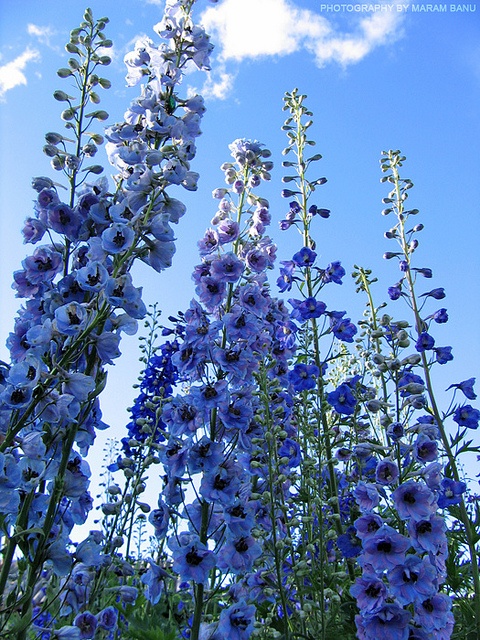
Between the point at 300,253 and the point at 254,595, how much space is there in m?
2.37

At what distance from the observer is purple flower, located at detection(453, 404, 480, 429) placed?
3.92 metres

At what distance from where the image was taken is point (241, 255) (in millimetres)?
3141

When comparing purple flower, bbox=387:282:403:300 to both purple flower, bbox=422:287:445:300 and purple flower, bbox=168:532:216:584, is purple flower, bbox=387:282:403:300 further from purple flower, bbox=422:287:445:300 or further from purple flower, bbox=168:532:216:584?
purple flower, bbox=168:532:216:584

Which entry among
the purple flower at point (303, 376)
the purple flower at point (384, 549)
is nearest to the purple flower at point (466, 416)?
the purple flower at point (303, 376)

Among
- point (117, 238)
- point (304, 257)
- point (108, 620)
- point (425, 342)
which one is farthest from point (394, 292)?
point (108, 620)

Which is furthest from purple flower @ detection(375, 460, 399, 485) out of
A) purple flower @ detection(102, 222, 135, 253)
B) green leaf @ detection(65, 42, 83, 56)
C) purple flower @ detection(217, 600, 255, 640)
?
green leaf @ detection(65, 42, 83, 56)

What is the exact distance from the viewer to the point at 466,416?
13.0ft

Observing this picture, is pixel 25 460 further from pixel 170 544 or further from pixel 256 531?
pixel 256 531

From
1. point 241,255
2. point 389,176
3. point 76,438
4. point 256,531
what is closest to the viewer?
point 76,438

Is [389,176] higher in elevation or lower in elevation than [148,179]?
higher

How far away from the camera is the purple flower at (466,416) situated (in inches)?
154

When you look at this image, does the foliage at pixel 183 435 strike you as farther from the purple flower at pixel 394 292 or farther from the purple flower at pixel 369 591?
the purple flower at pixel 394 292

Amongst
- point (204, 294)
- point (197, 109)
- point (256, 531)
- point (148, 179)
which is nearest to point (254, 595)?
point (256, 531)

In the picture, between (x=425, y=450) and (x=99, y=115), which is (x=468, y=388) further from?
(x=99, y=115)
